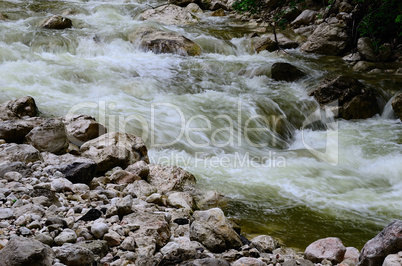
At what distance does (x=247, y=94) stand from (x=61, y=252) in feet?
20.8

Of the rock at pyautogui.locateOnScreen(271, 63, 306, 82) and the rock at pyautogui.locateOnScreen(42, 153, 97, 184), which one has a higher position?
the rock at pyautogui.locateOnScreen(271, 63, 306, 82)

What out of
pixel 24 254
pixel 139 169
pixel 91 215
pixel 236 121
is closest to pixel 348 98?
pixel 236 121

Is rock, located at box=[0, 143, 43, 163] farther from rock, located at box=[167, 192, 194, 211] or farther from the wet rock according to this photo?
rock, located at box=[167, 192, 194, 211]

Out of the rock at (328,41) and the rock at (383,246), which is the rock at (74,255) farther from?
the rock at (328,41)

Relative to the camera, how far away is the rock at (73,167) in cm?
339

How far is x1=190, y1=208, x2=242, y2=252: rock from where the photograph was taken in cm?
263

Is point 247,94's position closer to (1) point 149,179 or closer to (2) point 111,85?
(2) point 111,85

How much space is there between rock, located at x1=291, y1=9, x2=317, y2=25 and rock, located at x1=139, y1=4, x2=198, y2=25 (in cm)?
406

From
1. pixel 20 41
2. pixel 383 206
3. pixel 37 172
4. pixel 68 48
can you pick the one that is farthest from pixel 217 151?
pixel 20 41

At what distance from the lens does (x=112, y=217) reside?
276 cm

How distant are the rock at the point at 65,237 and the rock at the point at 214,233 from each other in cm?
88

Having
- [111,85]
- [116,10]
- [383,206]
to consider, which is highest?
[116,10]

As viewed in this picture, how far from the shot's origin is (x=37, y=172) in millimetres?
3268

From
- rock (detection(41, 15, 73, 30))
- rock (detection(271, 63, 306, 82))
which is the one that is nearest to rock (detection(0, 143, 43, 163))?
rock (detection(271, 63, 306, 82))
